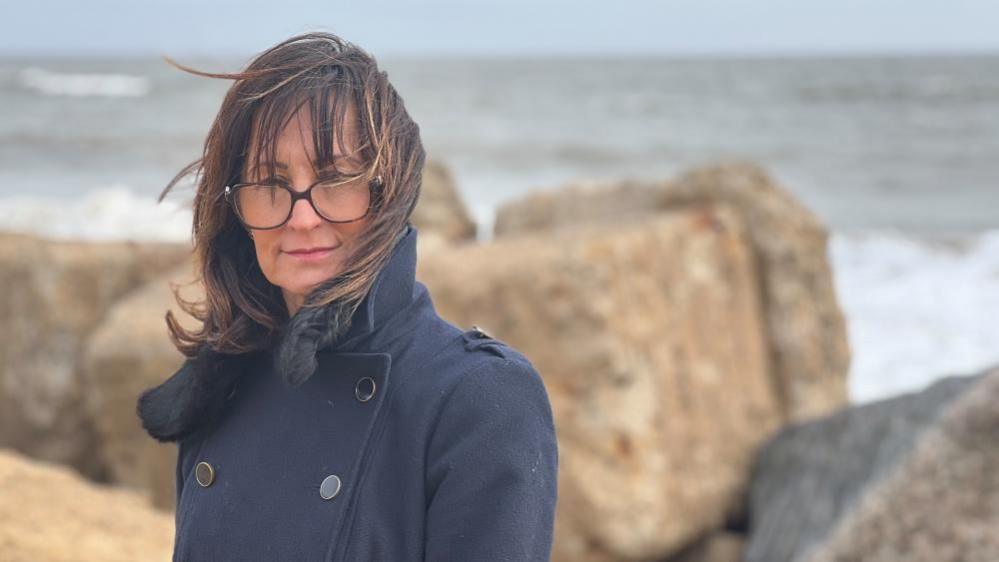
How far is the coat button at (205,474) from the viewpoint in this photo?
152 cm

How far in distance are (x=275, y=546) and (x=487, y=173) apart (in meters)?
20.2

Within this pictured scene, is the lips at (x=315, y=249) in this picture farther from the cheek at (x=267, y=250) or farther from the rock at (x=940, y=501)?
the rock at (x=940, y=501)

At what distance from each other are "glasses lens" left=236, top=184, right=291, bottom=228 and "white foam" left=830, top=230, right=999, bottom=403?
6842 millimetres

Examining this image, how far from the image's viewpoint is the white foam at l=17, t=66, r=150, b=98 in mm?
42844

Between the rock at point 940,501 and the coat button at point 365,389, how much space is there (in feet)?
8.31

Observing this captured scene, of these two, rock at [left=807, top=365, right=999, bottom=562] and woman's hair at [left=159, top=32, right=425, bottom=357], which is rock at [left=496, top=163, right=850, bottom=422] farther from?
woman's hair at [left=159, top=32, right=425, bottom=357]

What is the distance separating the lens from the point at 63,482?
10.5ft

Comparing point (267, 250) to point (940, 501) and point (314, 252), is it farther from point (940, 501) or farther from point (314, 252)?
point (940, 501)

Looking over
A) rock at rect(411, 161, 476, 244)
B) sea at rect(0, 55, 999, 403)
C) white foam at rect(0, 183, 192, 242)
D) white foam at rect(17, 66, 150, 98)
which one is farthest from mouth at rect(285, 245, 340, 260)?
white foam at rect(17, 66, 150, 98)

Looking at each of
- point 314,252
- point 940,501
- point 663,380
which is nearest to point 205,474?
point 314,252

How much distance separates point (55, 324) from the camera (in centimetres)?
527

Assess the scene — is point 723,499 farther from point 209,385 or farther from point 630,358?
point 209,385

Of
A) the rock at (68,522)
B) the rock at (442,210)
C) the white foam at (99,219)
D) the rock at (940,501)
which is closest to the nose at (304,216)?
the rock at (68,522)

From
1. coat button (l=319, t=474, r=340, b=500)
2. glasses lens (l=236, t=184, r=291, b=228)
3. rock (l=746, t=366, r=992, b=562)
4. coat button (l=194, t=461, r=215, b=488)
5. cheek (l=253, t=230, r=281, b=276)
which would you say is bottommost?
rock (l=746, t=366, r=992, b=562)
